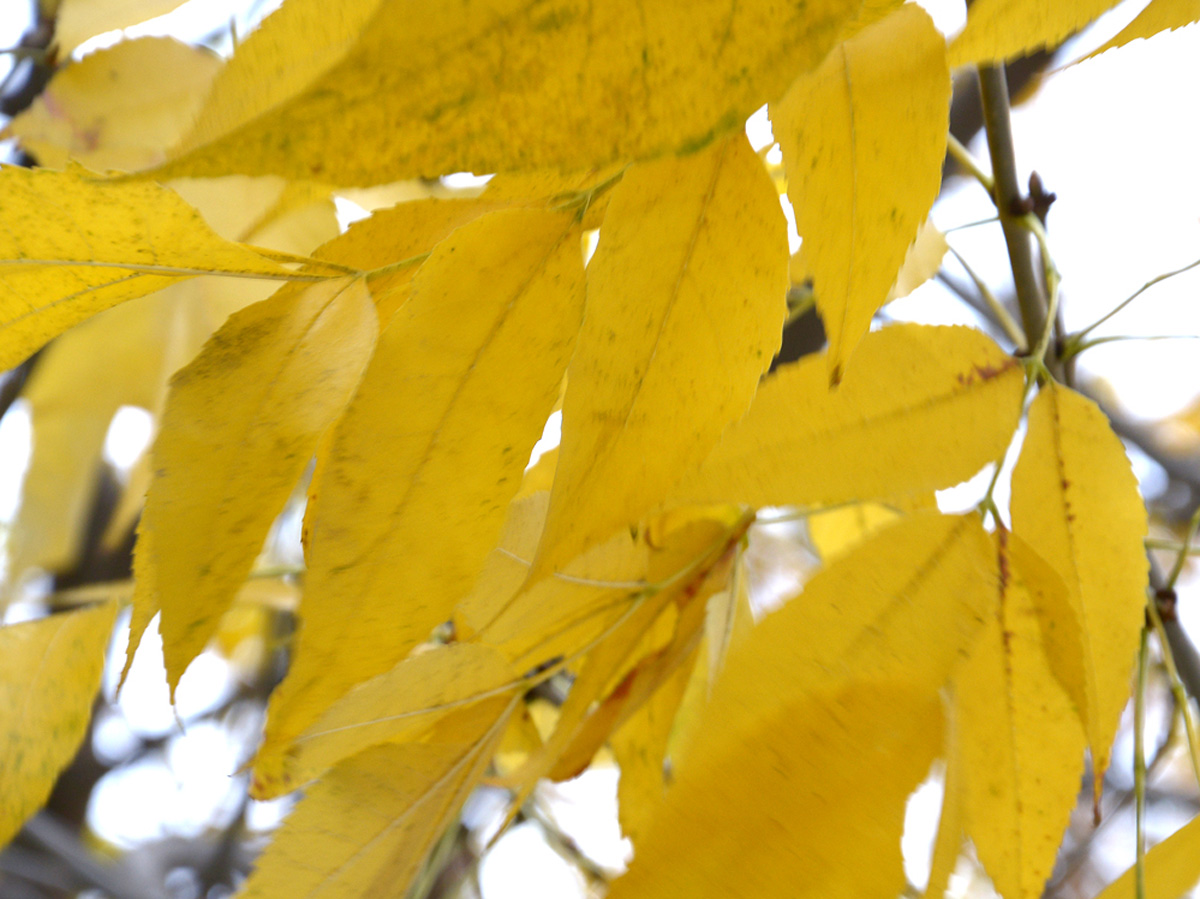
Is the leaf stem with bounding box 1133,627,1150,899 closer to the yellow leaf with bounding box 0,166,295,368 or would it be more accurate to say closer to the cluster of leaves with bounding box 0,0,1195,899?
the cluster of leaves with bounding box 0,0,1195,899

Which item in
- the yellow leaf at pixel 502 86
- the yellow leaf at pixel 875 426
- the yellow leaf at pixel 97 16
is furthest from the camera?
the yellow leaf at pixel 97 16

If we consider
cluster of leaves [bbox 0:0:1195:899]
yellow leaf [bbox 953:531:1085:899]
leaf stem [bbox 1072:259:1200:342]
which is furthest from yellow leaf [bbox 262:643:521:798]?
leaf stem [bbox 1072:259:1200:342]

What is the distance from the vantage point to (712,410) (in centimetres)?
14

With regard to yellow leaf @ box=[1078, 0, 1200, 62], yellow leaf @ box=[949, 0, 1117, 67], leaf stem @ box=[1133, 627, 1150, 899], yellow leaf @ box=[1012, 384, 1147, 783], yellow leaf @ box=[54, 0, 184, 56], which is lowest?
leaf stem @ box=[1133, 627, 1150, 899]

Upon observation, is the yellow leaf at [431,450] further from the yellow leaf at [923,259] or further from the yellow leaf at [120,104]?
the yellow leaf at [120,104]

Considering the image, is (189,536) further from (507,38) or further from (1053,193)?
(1053,193)

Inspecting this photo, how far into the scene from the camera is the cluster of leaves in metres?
0.10

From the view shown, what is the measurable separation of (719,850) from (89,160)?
37 cm

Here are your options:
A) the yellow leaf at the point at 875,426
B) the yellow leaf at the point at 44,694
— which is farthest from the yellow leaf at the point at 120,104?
the yellow leaf at the point at 875,426

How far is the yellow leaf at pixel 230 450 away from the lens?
14 centimetres

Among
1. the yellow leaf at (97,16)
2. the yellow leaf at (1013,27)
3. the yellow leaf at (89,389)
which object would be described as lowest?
the yellow leaf at (1013,27)

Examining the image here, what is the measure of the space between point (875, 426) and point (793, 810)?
0.09 meters

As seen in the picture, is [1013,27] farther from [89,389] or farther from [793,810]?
[89,389]

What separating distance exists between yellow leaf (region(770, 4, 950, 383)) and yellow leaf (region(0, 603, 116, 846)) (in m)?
0.24
